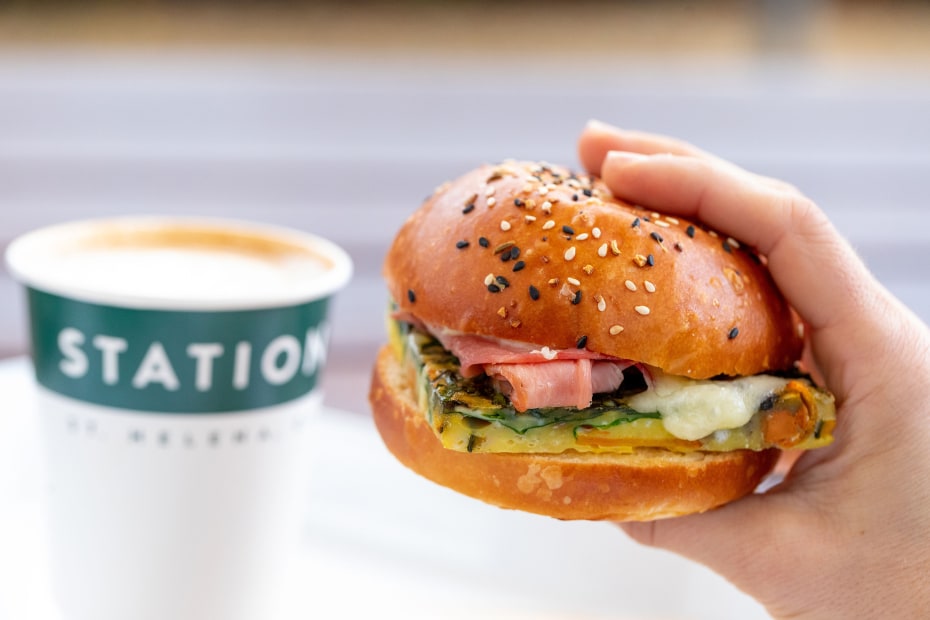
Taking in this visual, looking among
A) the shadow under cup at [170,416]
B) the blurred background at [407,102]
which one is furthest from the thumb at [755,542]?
the blurred background at [407,102]

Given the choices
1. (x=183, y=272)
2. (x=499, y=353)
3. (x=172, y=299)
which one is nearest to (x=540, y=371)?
(x=499, y=353)

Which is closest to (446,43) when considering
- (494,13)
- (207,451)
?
(494,13)

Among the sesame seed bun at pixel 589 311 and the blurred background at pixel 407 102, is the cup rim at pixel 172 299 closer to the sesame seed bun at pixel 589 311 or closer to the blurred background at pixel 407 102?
the sesame seed bun at pixel 589 311

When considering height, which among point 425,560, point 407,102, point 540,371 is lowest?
point 425,560

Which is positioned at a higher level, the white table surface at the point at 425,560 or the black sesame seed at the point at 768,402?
the black sesame seed at the point at 768,402

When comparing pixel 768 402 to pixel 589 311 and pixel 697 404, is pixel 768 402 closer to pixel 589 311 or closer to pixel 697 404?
pixel 697 404

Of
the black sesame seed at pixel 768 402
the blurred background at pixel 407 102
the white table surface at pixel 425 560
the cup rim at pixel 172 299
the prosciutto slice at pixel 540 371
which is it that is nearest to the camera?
the prosciutto slice at pixel 540 371
